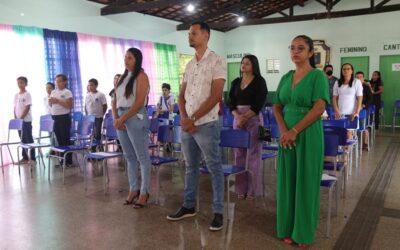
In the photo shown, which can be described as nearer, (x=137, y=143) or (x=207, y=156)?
(x=207, y=156)

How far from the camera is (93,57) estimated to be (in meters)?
8.52

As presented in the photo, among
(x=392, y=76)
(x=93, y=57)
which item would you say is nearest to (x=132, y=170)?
(x=93, y=57)

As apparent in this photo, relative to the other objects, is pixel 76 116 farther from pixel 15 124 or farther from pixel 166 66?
pixel 166 66

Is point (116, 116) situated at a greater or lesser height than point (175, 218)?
greater

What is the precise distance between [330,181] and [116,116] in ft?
7.20

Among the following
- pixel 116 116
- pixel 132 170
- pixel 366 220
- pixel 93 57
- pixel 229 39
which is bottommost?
pixel 366 220

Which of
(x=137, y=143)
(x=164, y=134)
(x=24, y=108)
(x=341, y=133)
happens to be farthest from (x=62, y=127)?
(x=341, y=133)

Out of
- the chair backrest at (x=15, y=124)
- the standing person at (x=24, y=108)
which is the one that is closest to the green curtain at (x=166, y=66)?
the standing person at (x=24, y=108)

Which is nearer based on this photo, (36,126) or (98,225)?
(98,225)

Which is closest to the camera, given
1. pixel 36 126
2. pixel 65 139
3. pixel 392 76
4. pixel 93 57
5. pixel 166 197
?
pixel 166 197

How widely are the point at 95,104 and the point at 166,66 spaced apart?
4406 mm

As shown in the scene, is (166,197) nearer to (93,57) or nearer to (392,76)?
(93,57)

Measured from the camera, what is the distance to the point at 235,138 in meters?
3.74

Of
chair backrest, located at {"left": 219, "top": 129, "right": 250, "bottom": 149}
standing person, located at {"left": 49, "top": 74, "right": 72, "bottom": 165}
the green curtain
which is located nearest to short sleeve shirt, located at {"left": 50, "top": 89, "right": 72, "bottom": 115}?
standing person, located at {"left": 49, "top": 74, "right": 72, "bottom": 165}
